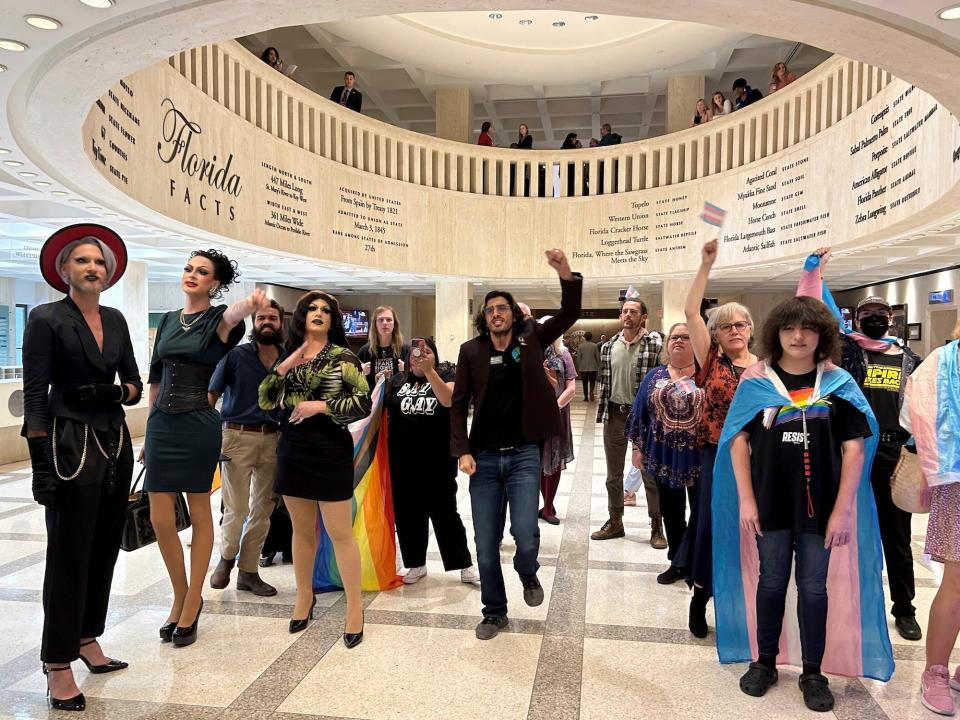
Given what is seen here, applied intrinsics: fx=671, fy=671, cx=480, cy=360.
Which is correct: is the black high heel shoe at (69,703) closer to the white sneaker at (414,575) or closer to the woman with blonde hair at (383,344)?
the white sneaker at (414,575)

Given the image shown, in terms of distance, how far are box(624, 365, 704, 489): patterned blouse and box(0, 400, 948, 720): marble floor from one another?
677mm

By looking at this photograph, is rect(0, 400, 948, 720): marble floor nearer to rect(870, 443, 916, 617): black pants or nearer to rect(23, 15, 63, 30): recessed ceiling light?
rect(870, 443, 916, 617): black pants

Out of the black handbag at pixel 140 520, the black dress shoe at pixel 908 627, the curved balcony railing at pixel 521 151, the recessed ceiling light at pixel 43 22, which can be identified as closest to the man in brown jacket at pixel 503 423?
the black handbag at pixel 140 520

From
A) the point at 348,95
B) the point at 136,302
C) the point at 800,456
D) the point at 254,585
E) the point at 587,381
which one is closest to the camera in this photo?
the point at 800,456

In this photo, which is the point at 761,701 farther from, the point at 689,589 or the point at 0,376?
the point at 0,376

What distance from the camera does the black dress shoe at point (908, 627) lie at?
10.1 ft

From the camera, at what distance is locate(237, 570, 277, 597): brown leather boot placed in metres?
3.57

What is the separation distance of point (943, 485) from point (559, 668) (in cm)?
164

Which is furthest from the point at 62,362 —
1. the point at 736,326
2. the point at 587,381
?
the point at 587,381

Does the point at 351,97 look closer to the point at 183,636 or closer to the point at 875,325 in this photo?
the point at 875,325

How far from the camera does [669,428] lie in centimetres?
366

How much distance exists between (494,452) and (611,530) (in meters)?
2.02

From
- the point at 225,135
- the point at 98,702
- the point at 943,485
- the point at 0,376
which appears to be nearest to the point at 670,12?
the point at 943,485

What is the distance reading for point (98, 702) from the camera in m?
2.48
